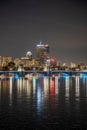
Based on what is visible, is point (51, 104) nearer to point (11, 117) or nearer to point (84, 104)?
point (84, 104)

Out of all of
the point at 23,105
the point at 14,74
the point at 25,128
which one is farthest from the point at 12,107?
the point at 14,74

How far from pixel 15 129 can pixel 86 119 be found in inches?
223

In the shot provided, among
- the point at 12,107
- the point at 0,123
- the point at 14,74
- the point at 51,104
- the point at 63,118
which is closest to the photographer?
the point at 0,123

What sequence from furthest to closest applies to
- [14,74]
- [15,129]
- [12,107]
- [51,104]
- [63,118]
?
1. [14,74]
2. [51,104]
3. [12,107]
4. [63,118]
5. [15,129]

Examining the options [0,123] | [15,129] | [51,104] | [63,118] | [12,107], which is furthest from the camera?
[51,104]

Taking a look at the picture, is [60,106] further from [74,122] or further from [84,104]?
[74,122]

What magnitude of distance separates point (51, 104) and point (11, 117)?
10.5m

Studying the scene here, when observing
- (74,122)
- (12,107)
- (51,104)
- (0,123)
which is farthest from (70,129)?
(51,104)

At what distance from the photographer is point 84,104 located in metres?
40.6

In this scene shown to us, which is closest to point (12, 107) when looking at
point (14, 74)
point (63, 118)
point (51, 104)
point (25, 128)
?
point (51, 104)

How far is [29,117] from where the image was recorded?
1240 inches

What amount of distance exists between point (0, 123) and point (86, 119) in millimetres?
5702

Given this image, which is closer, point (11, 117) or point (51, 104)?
point (11, 117)

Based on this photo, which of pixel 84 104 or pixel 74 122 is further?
pixel 84 104
